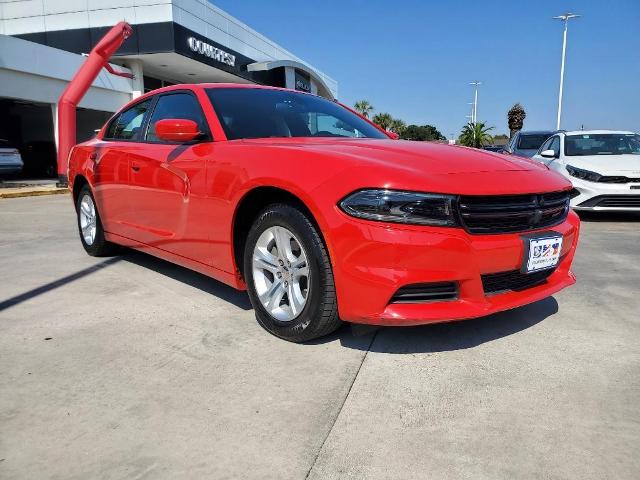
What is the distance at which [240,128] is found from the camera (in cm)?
327

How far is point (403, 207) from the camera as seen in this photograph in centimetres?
230

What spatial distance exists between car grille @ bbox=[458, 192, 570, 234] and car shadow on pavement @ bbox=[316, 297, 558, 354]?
633 mm

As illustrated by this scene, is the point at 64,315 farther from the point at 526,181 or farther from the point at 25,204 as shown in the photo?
the point at 25,204

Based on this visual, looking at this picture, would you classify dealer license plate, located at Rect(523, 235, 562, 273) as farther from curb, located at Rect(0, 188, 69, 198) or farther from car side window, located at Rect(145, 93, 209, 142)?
curb, located at Rect(0, 188, 69, 198)

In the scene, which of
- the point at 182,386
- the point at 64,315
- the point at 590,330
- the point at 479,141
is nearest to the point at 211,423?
the point at 182,386

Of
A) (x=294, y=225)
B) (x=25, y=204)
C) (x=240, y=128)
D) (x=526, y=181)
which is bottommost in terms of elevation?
(x=25, y=204)

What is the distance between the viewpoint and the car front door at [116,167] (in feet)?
13.2

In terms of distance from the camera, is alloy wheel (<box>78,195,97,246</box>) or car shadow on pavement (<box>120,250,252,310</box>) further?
alloy wheel (<box>78,195,97,246</box>)

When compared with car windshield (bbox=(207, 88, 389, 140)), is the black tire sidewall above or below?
below

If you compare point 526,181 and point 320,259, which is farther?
point 526,181

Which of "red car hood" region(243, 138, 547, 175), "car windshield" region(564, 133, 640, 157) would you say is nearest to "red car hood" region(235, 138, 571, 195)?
"red car hood" region(243, 138, 547, 175)

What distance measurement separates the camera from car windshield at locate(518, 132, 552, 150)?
12.0 meters

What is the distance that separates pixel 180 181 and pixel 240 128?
0.52 m

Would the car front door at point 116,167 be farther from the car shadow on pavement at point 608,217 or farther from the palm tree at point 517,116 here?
the palm tree at point 517,116
